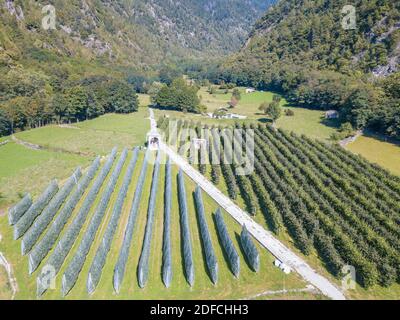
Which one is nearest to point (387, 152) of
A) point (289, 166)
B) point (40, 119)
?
point (289, 166)

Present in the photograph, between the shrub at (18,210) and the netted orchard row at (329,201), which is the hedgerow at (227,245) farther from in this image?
the shrub at (18,210)

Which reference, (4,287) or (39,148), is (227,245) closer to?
(4,287)

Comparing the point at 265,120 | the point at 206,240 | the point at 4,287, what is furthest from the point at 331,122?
the point at 4,287

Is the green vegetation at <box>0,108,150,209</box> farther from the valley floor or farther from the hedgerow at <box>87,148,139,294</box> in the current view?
the hedgerow at <box>87,148,139,294</box>

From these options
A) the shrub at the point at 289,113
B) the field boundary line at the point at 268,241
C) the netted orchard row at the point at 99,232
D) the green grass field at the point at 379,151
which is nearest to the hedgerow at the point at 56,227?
the netted orchard row at the point at 99,232

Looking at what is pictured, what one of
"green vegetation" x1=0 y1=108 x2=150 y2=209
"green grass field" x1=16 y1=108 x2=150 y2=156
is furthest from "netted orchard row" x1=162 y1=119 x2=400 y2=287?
"green vegetation" x1=0 y1=108 x2=150 y2=209
